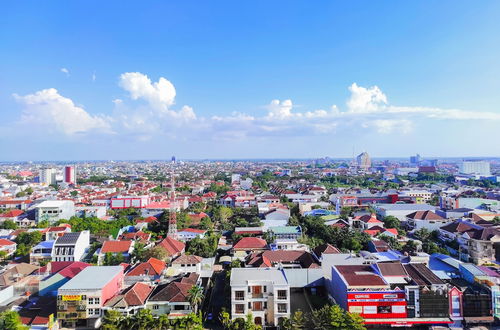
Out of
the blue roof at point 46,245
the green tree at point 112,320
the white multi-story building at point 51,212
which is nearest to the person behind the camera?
the green tree at point 112,320

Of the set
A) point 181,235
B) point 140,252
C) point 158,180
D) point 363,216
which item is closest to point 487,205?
point 363,216

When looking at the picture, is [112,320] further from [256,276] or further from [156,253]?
[156,253]

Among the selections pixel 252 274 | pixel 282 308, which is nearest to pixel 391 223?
pixel 252 274

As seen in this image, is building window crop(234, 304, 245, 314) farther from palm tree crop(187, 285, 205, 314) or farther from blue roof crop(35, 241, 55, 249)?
blue roof crop(35, 241, 55, 249)

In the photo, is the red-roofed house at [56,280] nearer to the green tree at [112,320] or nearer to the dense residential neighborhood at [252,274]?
the dense residential neighborhood at [252,274]

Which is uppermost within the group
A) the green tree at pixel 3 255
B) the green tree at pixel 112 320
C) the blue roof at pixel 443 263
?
the blue roof at pixel 443 263

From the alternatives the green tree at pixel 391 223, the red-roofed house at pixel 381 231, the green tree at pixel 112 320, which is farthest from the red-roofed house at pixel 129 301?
the green tree at pixel 391 223

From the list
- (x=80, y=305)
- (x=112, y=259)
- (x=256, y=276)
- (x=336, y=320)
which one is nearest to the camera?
(x=336, y=320)

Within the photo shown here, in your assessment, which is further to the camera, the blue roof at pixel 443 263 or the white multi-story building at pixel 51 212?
the white multi-story building at pixel 51 212
